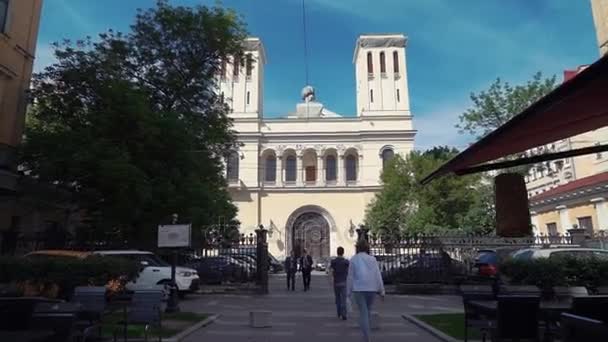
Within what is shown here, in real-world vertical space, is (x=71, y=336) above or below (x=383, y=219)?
below

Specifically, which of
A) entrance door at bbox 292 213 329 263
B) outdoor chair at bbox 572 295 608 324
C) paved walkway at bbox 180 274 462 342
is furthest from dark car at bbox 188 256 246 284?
entrance door at bbox 292 213 329 263

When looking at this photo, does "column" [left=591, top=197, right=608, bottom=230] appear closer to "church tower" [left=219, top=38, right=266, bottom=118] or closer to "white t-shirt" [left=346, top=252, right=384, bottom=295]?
"white t-shirt" [left=346, top=252, right=384, bottom=295]

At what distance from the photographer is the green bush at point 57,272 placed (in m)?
10.2

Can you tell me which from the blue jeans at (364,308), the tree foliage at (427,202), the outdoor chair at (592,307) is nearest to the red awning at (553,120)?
the outdoor chair at (592,307)

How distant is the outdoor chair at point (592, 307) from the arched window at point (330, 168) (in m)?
41.3

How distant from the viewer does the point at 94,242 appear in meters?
18.5

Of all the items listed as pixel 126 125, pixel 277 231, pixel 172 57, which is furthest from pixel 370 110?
pixel 126 125

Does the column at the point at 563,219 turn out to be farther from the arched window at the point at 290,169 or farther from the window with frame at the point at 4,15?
the window with frame at the point at 4,15

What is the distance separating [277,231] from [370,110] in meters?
16.5

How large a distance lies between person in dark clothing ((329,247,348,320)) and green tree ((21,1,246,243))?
8.02 metres

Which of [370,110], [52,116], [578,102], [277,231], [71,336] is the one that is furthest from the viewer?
[370,110]

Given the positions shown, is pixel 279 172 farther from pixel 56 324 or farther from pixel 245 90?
pixel 56 324

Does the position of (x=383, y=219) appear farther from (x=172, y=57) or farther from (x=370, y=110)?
(x=172, y=57)

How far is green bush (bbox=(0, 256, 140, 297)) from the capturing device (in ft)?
33.4
